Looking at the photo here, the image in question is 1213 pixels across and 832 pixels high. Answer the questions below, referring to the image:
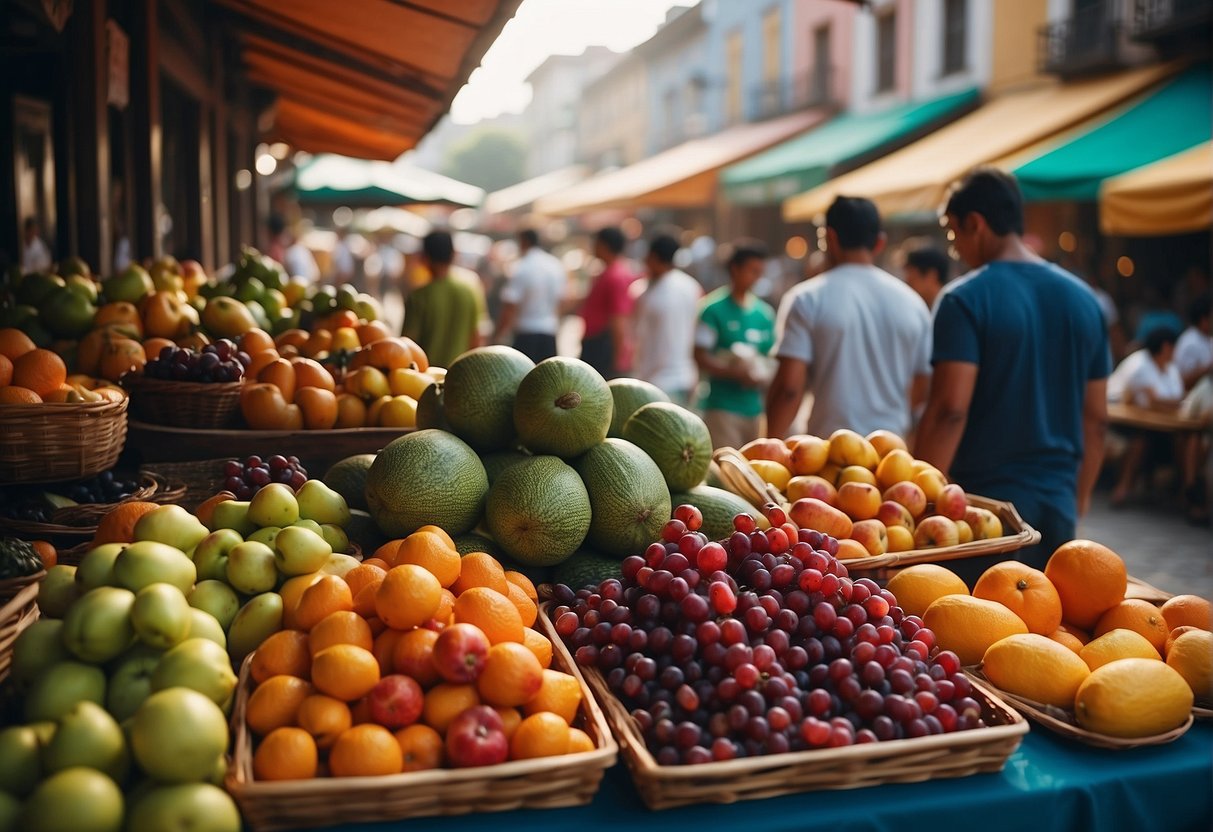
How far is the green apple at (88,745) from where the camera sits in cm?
160

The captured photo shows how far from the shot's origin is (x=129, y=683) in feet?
5.89

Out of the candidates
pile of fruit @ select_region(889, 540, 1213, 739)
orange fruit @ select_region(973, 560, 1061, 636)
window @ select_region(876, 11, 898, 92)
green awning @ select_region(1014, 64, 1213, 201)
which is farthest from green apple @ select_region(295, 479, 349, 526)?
window @ select_region(876, 11, 898, 92)

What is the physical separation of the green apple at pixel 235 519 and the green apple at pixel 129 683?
20.0 inches

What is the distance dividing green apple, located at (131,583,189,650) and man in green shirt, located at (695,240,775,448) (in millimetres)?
4609

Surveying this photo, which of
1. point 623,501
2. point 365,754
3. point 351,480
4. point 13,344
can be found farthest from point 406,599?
point 13,344

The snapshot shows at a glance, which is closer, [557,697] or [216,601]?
[557,697]

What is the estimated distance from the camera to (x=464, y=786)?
1691 mm

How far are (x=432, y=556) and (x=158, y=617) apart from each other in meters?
0.52

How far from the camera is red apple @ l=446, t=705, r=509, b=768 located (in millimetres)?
1707

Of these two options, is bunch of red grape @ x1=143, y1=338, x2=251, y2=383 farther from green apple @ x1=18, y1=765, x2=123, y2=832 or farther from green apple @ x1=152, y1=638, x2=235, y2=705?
green apple @ x1=18, y1=765, x2=123, y2=832

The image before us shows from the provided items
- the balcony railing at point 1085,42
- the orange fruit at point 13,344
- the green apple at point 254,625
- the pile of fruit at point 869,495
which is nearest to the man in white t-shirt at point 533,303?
the pile of fruit at point 869,495

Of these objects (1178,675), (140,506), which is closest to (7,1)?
(140,506)

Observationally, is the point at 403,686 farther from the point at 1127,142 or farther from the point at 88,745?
the point at 1127,142

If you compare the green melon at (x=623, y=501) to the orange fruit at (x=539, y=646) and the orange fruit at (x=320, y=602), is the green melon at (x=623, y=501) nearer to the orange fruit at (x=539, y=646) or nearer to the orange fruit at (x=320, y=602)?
the orange fruit at (x=539, y=646)
